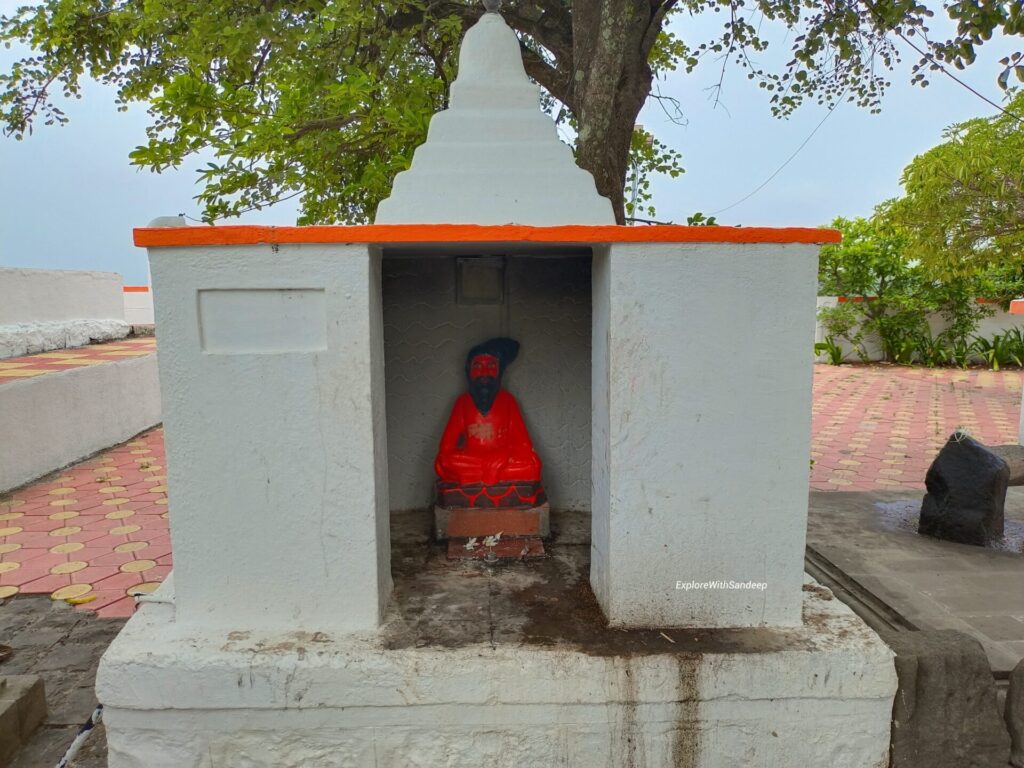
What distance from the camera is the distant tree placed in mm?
7996

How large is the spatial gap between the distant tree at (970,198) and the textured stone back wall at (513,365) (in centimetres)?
665

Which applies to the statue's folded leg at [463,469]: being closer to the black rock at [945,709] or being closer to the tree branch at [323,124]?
the black rock at [945,709]

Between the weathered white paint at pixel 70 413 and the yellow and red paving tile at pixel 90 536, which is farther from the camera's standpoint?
the weathered white paint at pixel 70 413

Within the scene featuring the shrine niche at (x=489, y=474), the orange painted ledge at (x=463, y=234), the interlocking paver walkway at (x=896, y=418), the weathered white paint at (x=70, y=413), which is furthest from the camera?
the interlocking paver walkway at (x=896, y=418)

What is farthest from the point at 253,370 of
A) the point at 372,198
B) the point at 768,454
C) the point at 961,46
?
the point at 961,46

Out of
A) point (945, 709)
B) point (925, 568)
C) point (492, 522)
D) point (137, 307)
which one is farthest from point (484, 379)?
point (137, 307)

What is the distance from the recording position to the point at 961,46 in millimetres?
3398

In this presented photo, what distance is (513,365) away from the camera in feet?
12.8

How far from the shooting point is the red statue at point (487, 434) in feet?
11.5

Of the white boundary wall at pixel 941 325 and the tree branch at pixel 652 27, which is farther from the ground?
the tree branch at pixel 652 27

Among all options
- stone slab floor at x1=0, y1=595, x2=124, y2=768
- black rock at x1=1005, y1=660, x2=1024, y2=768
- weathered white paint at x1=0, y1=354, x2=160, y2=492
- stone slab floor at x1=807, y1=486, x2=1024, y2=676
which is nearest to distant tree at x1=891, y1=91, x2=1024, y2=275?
stone slab floor at x1=807, y1=486, x2=1024, y2=676

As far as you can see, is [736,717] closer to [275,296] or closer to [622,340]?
[622,340]

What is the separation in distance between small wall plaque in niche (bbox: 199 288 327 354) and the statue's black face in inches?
49.5

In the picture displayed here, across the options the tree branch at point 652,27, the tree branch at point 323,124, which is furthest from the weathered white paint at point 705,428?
the tree branch at point 323,124
